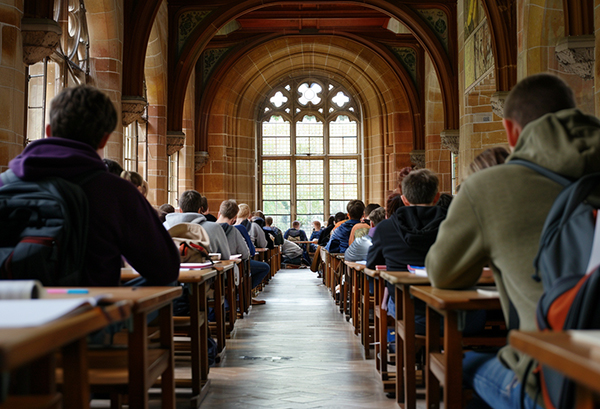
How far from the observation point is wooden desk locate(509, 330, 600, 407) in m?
0.81

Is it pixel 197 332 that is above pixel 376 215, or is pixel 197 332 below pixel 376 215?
below

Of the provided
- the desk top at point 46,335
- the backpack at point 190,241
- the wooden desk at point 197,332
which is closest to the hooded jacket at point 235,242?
the backpack at point 190,241

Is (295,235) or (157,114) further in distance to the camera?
(295,235)

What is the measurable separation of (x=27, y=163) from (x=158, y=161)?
8.98 m

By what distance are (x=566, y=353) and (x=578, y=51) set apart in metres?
5.40

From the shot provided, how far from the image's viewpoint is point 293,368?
418cm

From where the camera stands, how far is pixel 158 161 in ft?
Answer: 35.2

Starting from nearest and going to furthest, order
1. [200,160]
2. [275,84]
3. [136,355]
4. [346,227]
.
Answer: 1. [136,355]
2. [346,227]
3. [200,160]
4. [275,84]

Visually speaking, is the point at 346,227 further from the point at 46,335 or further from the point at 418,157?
the point at 418,157

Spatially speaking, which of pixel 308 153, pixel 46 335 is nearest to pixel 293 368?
pixel 46 335

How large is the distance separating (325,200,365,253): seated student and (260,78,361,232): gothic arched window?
9.41 metres

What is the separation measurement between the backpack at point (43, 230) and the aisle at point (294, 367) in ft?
5.41

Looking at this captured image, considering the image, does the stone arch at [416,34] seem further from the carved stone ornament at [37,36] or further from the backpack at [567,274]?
the backpack at [567,274]

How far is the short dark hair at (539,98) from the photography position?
69.4 inches
